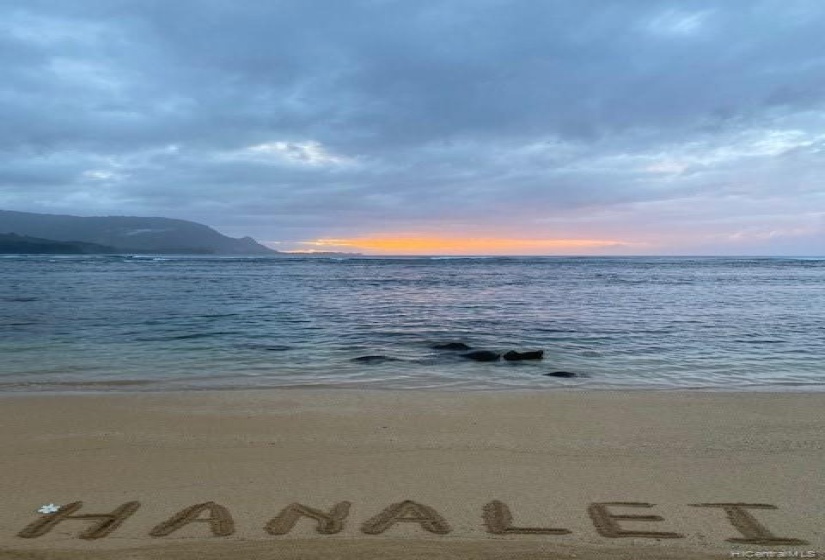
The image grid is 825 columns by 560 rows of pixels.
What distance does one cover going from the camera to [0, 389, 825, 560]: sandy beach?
4066 mm

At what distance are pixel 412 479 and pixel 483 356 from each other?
8275 millimetres

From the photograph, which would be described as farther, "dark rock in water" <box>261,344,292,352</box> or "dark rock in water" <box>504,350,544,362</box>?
"dark rock in water" <box>261,344,292,352</box>

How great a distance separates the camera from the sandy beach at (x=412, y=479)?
4066mm

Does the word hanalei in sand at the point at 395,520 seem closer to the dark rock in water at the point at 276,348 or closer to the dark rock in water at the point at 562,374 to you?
the dark rock in water at the point at 562,374

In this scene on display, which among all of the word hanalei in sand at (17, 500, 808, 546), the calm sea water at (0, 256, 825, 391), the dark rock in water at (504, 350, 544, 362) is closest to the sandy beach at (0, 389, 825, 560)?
the word hanalei in sand at (17, 500, 808, 546)

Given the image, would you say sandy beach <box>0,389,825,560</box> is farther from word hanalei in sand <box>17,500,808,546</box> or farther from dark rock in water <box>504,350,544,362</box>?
dark rock in water <box>504,350,544,362</box>

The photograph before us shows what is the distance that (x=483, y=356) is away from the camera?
13.3 metres

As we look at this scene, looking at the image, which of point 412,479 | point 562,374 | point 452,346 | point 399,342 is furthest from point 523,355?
point 412,479

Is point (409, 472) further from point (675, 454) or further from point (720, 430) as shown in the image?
point (720, 430)

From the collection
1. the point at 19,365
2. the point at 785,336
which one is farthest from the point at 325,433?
the point at 785,336

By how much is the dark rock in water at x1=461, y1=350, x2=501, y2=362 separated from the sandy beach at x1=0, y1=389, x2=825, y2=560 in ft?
15.8
